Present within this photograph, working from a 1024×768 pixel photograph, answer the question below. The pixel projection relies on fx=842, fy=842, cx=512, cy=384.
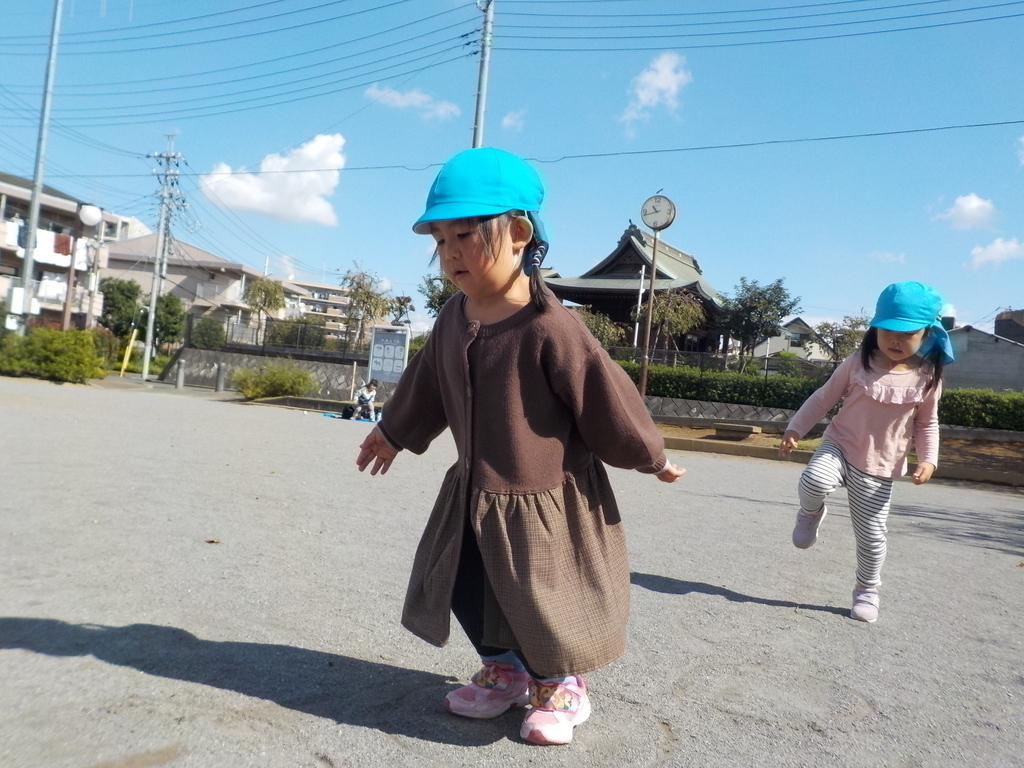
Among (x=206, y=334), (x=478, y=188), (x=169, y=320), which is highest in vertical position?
Result: (x=169, y=320)

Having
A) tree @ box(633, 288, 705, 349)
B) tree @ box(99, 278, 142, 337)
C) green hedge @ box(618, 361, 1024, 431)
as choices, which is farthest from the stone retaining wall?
tree @ box(99, 278, 142, 337)

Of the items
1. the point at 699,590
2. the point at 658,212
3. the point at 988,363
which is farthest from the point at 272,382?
the point at 988,363

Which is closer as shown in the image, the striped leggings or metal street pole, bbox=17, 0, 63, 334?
the striped leggings

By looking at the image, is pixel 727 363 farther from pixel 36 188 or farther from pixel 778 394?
pixel 36 188

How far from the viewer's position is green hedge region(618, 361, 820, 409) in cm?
2167

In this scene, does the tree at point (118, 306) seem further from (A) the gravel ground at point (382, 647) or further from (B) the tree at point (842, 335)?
(A) the gravel ground at point (382, 647)

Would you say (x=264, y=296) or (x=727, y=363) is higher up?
(x=264, y=296)

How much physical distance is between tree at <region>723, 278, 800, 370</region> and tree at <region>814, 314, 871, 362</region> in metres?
5.00

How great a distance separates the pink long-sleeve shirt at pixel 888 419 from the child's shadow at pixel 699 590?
635mm

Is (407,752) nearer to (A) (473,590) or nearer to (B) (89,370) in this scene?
(A) (473,590)

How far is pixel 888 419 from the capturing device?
365 centimetres

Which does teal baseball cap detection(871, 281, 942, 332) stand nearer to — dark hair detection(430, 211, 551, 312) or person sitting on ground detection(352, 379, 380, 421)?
dark hair detection(430, 211, 551, 312)

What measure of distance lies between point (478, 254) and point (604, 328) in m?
25.0

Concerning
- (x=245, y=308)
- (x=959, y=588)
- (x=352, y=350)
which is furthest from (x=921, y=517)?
(x=245, y=308)
